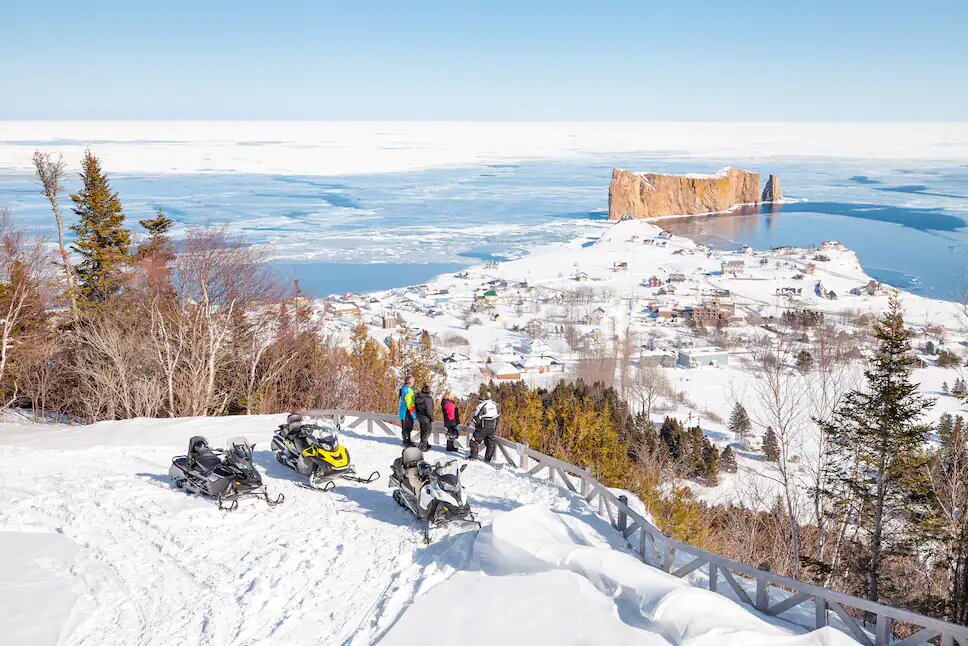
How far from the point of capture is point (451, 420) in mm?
11875

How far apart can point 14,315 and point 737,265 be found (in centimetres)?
8242

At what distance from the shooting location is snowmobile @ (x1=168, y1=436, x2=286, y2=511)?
29.9ft

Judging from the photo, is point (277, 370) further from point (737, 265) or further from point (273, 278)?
point (737, 265)

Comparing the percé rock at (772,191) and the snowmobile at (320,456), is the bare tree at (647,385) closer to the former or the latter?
the snowmobile at (320,456)

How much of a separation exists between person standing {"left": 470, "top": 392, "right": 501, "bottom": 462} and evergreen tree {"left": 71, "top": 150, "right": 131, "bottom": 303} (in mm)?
17469

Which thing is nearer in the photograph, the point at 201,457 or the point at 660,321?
the point at 201,457

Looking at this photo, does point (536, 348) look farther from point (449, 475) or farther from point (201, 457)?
point (449, 475)

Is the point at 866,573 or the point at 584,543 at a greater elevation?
the point at 584,543

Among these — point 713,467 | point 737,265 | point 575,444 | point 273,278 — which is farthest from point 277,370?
point 737,265

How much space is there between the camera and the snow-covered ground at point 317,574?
19.2 feet

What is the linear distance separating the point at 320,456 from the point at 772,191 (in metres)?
170

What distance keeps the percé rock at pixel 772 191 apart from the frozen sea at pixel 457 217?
5.32 metres

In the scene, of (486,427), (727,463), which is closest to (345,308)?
(727,463)

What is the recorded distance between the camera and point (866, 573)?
13.4 metres
